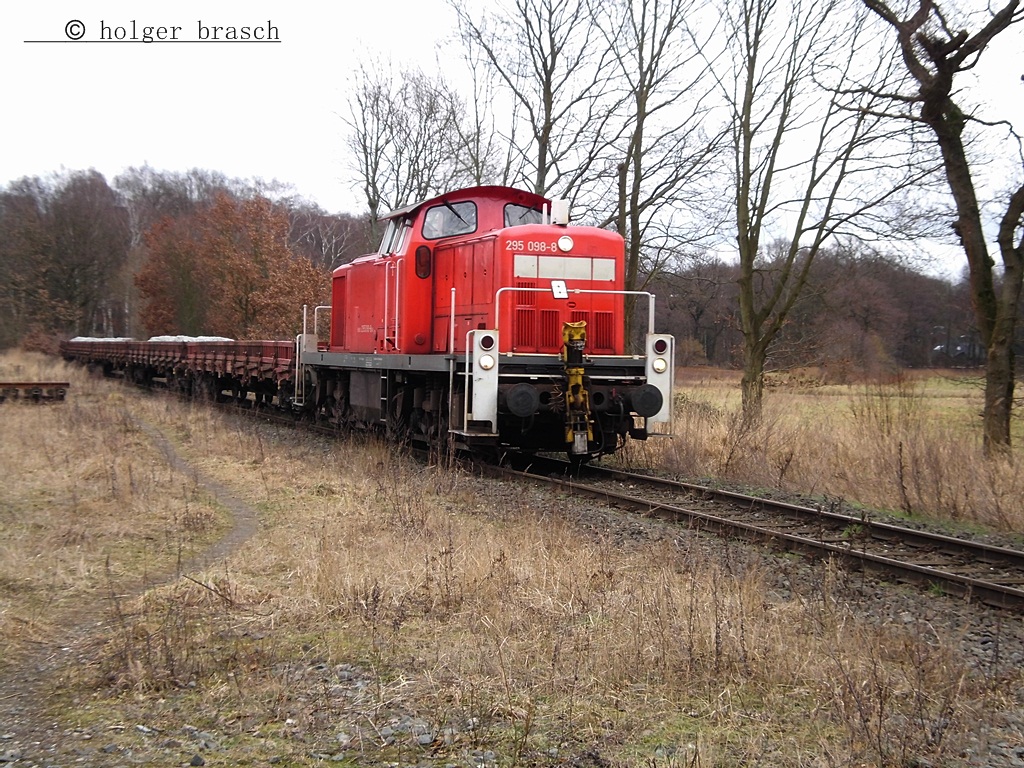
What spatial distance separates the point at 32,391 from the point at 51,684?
18.9 meters

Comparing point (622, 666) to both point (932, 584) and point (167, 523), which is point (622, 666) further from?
point (167, 523)

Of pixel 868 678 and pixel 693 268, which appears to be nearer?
pixel 868 678

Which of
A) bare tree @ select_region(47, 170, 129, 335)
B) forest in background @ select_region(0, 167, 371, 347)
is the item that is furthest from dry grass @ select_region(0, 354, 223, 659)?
bare tree @ select_region(47, 170, 129, 335)

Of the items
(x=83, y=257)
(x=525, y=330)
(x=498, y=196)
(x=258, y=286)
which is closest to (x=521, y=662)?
(x=525, y=330)

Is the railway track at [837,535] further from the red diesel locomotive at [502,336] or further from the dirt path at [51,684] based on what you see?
the dirt path at [51,684]

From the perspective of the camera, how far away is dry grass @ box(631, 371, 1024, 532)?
9070mm

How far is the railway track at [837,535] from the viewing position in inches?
235

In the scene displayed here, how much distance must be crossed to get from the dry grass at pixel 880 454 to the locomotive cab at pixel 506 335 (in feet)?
5.06

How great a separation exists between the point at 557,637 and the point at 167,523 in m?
4.67

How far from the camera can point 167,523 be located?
7.66 meters

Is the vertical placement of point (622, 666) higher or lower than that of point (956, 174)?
lower

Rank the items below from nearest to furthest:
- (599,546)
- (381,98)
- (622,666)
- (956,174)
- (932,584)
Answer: (622,666) → (932,584) → (599,546) → (956,174) → (381,98)

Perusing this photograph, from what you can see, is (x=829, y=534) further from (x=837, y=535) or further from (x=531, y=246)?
(x=531, y=246)

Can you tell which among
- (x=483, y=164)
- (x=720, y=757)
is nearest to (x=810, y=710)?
(x=720, y=757)
